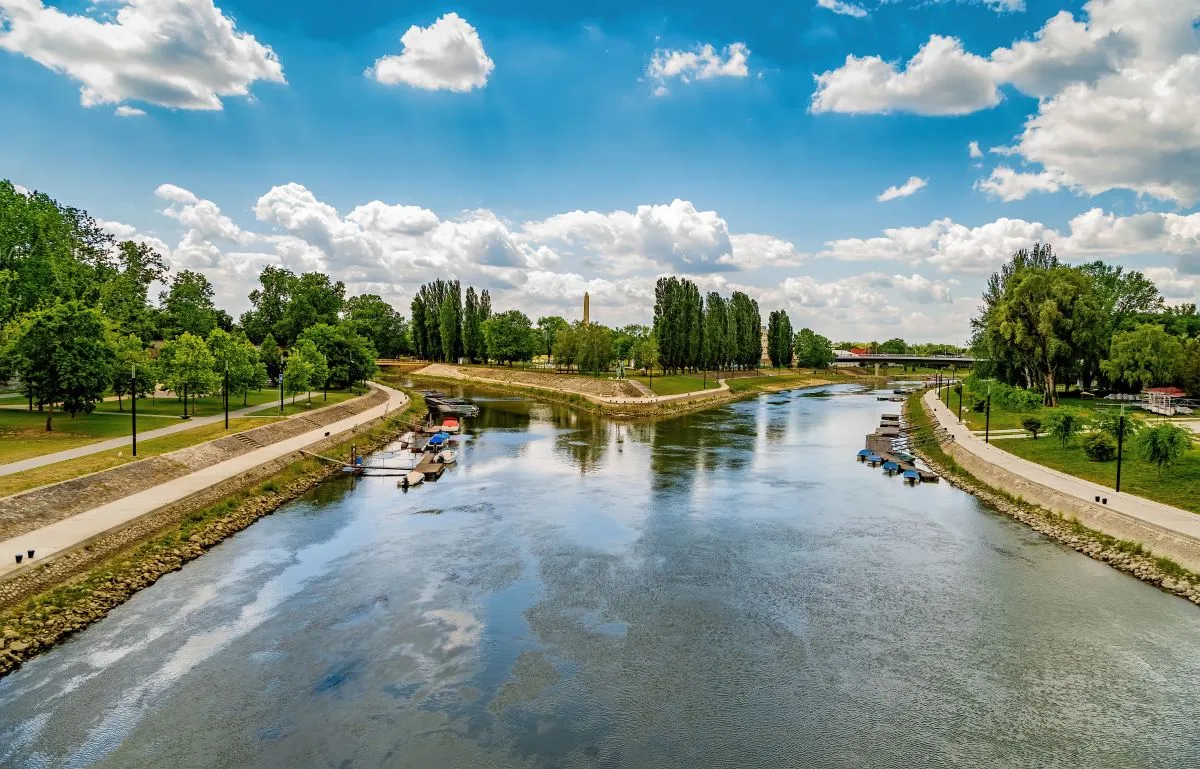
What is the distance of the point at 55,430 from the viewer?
1511 inches

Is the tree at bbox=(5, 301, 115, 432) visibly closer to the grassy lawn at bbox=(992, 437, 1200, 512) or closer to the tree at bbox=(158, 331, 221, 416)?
the tree at bbox=(158, 331, 221, 416)

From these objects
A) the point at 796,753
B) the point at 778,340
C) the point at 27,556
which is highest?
the point at 778,340

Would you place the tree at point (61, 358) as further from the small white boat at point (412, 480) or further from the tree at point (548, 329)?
the tree at point (548, 329)

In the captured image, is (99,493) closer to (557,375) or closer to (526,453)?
(526,453)

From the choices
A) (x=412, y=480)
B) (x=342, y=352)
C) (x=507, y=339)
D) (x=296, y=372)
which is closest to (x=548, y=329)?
(x=507, y=339)

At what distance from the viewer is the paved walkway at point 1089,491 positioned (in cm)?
2511

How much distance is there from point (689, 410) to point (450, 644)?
2762 inches

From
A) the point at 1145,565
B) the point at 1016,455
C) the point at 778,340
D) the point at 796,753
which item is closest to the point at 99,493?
the point at 796,753

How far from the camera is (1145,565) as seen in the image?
2383 cm

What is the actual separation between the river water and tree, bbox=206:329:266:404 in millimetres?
26690

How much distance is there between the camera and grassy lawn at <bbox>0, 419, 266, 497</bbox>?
83.1 feet

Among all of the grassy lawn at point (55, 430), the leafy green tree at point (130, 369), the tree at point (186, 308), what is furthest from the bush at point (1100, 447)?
the tree at point (186, 308)

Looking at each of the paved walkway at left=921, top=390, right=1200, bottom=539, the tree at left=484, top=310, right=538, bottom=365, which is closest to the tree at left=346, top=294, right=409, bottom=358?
the tree at left=484, top=310, right=538, bottom=365

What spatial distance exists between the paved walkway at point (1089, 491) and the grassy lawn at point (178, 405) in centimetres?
5556
